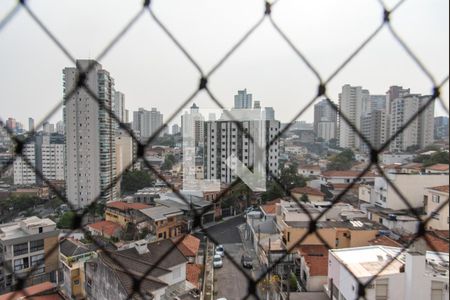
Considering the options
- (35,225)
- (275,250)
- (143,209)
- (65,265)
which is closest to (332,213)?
(275,250)

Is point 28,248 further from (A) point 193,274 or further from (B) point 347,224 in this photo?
(B) point 347,224

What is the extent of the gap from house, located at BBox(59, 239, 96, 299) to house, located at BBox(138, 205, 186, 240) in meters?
1.74

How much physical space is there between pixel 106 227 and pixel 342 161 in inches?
245

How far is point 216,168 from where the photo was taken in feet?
17.3

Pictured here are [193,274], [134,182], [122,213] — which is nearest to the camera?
[193,274]

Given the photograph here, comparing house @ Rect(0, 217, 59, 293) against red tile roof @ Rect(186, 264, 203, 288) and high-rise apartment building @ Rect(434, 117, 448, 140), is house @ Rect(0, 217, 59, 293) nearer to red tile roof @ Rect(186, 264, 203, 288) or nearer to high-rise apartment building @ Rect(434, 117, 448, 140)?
red tile roof @ Rect(186, 264, 203, 288)

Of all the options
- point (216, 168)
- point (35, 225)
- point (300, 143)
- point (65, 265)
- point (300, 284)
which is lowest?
point (300, 284)

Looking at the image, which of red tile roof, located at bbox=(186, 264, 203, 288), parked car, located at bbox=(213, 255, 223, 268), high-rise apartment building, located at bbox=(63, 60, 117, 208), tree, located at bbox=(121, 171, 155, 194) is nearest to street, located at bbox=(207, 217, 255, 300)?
parked car, located at bbox=(213, 255, 223, 268)

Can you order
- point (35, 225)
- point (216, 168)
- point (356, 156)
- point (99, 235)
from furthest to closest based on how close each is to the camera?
1. point (356, 156)
2. point (99, 235)
3. point (216, 168)
4. point (35, 225)

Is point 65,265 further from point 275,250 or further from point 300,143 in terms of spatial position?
point 300,143

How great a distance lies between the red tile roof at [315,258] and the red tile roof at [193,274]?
144cm

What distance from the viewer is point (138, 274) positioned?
2451 millimetres

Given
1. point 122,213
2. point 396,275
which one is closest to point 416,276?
point 396,275

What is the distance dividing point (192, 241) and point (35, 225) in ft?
7.88
